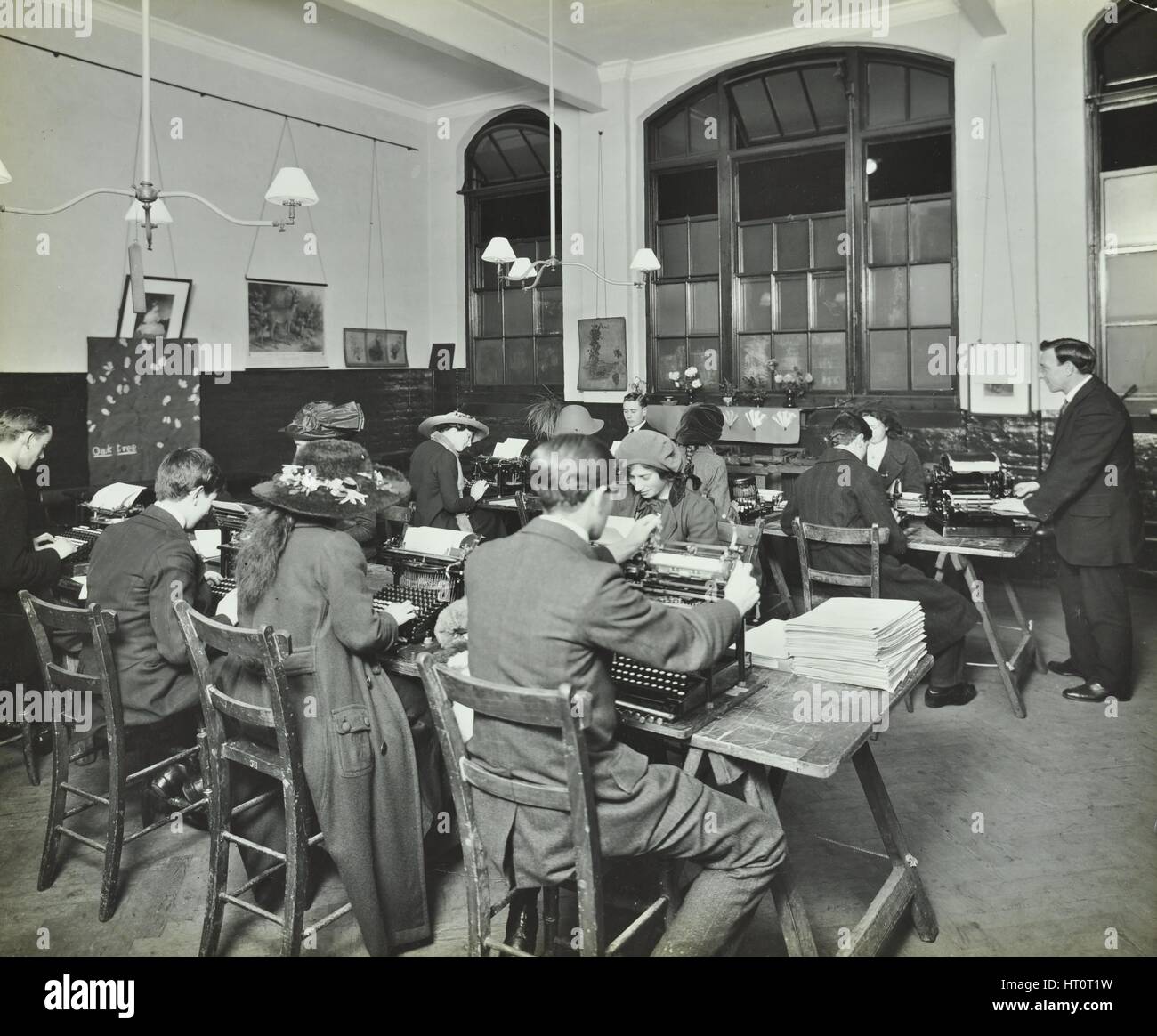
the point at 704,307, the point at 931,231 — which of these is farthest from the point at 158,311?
the point at 931,231

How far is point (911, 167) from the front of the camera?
8477 mm

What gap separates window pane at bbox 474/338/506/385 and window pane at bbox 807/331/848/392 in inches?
142

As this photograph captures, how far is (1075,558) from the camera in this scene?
16.6 ft

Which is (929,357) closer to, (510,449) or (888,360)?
(888,360)

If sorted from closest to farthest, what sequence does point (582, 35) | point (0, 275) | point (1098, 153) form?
point (0, 275), point (1098, 153), point (582, 35)

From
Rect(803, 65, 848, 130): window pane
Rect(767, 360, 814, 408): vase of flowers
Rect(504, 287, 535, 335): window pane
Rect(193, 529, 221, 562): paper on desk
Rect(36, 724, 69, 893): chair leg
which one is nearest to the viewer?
Rect(36, 724, 69, 893): chair leg

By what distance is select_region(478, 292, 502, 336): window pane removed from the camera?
35.8ft

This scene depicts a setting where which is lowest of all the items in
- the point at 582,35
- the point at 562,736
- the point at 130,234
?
the point at 562,736

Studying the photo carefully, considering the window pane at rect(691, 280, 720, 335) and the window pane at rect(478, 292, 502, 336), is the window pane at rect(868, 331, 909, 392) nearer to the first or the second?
the window pane at rect(691, 280, 720, 335)

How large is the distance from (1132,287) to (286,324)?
23.8 ft

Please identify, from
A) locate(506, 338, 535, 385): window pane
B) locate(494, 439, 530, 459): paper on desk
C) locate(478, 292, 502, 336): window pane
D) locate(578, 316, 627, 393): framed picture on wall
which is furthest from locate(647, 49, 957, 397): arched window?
locate(494, 439, 530, 459): paper on desk
